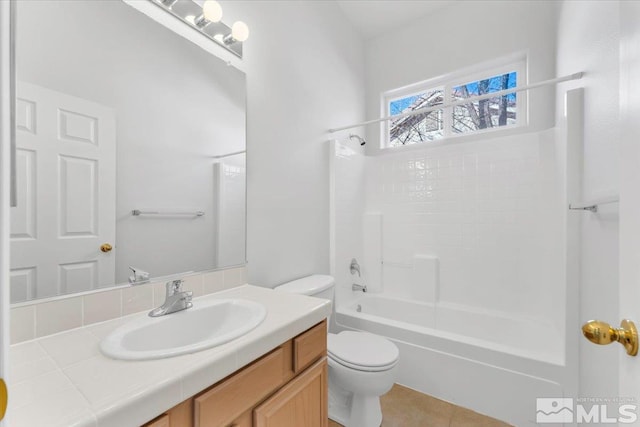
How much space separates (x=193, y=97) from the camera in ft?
4.21

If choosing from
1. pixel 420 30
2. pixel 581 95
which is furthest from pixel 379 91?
pixel 581 95

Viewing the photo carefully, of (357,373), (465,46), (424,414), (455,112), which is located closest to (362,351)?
(357,373)

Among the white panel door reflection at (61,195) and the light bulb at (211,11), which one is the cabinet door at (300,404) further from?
the light bulb at (211,11)

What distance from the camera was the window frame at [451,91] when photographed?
2314mm

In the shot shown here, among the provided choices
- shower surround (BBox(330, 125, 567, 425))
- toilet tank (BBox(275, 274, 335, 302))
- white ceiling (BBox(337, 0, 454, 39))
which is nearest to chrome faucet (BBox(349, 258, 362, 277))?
shower surround (BBox(330, 125, 567, 425))

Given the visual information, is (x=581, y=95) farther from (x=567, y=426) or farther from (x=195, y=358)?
(x=195, y=358)

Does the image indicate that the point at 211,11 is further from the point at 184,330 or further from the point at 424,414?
the point at 424,414

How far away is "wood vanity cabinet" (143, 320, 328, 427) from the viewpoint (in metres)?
0.67

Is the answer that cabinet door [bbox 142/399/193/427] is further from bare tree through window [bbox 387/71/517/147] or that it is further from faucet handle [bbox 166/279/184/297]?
bare tree through window [bbox 387/71/517/147]

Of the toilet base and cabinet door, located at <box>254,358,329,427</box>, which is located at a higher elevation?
cabinet door, located at <box>254,358,329,427</box>

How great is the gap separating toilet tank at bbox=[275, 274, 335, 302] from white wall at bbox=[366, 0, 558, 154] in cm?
160

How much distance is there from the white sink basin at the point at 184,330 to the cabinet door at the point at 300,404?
25 centimetres

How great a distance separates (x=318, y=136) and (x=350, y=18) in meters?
1.35

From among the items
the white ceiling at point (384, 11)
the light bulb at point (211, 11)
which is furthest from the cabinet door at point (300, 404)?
the white ceiling at point (384, 11)
